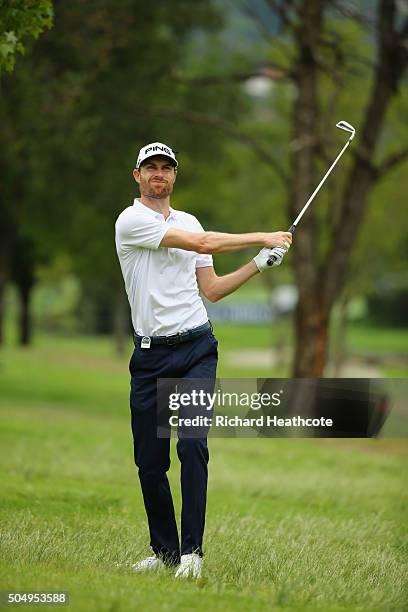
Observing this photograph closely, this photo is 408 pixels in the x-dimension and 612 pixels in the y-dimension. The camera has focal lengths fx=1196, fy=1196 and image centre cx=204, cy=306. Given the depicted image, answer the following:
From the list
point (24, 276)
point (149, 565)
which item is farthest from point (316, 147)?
point (24, 276)

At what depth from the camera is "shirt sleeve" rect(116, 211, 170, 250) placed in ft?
22.4

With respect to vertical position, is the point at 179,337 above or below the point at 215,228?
below

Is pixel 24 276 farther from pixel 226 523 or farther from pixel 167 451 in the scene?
pixel 167 451

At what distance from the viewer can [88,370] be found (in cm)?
4084

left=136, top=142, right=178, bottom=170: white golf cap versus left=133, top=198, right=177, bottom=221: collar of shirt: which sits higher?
left=136, top=142, right=178, bottom=170: white golf cap

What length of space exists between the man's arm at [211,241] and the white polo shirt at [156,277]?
7cm

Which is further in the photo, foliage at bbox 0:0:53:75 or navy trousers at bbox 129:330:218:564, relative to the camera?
foliage at bbox 0:0:53:75

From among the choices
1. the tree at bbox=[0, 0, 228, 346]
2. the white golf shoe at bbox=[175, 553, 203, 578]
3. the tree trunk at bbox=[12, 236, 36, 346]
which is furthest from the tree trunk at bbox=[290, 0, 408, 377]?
the tree trunk at bbox=[12, 236, 36, 346]

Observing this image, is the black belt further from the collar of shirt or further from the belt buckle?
the collar of shirt

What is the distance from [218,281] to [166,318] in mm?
475

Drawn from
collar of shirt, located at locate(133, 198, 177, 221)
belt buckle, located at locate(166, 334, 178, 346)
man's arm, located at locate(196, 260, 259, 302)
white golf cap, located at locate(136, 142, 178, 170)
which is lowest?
belt buckle, located at locate(166, 334, 178, 346)

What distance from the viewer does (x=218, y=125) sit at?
20.8 meters

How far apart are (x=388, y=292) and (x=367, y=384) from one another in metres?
61.2

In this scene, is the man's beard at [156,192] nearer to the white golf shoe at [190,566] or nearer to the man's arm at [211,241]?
the man's arm at [211,241]
